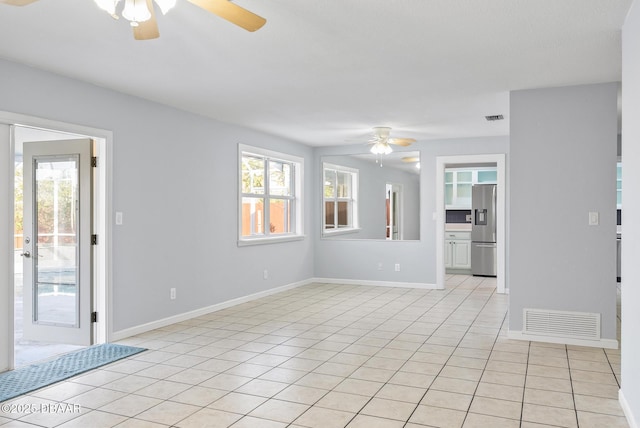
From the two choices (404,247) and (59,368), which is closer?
(59,368)

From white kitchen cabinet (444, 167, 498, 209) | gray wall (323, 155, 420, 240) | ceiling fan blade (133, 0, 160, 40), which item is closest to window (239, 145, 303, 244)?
gray wall (323, 155, 420, 240)

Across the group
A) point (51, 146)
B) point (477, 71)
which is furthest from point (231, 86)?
point (477, 71)

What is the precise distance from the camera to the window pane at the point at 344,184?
892cm

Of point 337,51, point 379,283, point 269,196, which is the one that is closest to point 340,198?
point 379,283

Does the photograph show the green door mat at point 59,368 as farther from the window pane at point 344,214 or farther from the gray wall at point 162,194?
the window pane at point 344,214

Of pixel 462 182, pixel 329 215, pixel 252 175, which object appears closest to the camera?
pixel 252 175

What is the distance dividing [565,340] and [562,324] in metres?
0.14

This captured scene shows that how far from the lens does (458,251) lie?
9133 mm

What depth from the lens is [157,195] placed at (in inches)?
194

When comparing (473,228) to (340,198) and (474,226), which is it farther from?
(340,198)

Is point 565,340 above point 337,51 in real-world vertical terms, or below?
below

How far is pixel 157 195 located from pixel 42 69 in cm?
156

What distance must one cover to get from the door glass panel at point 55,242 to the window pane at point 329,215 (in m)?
4.57

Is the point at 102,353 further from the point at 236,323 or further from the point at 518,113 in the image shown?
the point at 518,113
